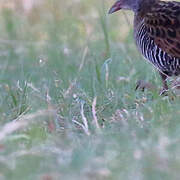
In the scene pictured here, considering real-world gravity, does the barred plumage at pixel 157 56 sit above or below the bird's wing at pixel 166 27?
below

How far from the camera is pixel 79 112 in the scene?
A: 5082 millimetres

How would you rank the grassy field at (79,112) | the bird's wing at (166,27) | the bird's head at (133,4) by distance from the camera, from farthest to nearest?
1. the bird's head at (133,4)
2. the bird's wing at (166,27)
3. the grassy field at (79,112)

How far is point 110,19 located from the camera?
9.62m

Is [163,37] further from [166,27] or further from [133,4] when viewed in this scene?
[133,4]

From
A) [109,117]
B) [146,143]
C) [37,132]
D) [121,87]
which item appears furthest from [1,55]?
[146,143]

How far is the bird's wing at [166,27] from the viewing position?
517 cm

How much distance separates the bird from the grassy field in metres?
0.29

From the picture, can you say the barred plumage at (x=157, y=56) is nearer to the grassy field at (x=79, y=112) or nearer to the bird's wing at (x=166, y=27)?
the bird's wing at (x=166, y=27)

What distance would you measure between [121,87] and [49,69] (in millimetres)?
769

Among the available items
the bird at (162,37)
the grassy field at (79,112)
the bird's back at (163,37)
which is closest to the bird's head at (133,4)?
the bird at (162,37)

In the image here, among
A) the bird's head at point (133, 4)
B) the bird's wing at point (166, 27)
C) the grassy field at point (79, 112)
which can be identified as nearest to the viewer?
the grassy field at point (79, 112)

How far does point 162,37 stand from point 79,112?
0.92 m

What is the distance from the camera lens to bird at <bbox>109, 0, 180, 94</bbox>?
5191 mm

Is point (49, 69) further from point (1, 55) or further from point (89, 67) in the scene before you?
point (1, 55)
